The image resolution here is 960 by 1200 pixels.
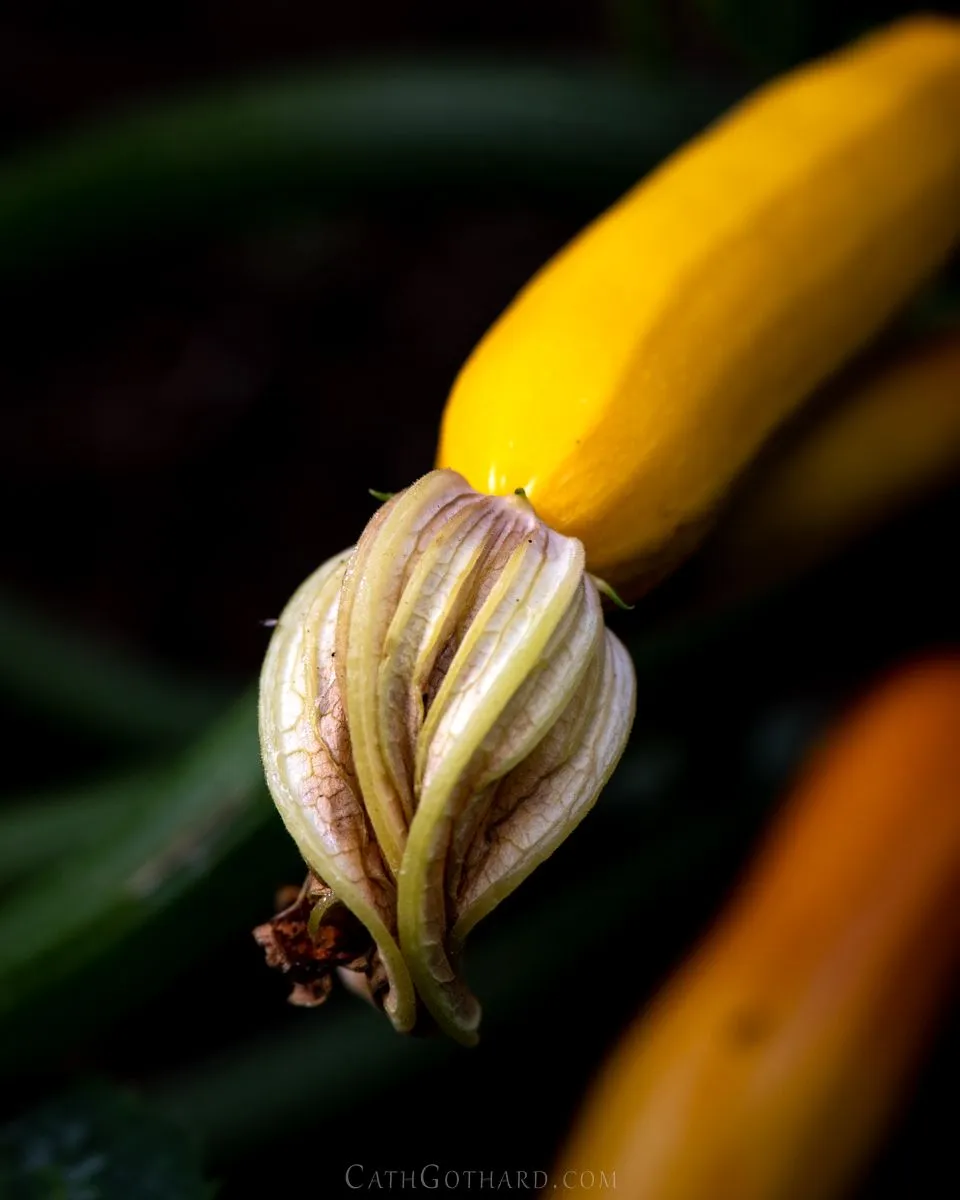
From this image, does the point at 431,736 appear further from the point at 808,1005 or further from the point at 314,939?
the point at 808,1005

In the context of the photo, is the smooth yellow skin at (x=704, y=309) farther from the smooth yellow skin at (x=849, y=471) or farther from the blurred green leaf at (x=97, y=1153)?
the blurred green leaf at (x=97, y=1153)

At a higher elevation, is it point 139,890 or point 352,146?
point 352,146

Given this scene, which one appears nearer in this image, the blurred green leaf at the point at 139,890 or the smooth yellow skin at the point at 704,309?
the smooth yellow skin at the point at 704,309

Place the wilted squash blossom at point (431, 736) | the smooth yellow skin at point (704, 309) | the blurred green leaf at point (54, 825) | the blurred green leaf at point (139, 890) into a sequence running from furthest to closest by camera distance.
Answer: the blurred green leaf at point (54, 825) < the blurred green leaf at point (139, 890) < the smooth yellow skin at point (704, 309) < the wilted squash blossom at point (431, 736)

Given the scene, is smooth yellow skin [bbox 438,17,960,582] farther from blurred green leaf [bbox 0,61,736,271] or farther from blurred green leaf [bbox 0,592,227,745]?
blurred green leaf [bbox 0,592,227,745]

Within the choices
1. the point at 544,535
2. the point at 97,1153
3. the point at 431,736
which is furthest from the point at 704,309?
the point at 97,1153

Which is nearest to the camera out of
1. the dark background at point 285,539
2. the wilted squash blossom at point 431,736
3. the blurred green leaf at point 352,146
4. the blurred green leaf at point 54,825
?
the wilted squash blossom at point 431,736

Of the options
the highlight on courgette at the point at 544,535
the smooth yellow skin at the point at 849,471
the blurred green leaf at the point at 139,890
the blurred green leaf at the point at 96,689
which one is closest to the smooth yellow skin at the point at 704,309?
the highlight on courgette at the point at 544,535
